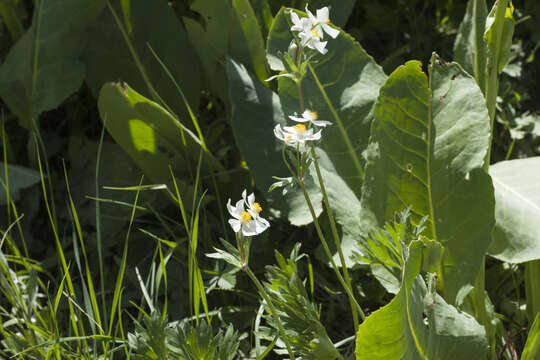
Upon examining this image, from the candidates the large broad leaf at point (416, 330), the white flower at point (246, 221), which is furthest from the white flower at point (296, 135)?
the large broad leaf at point (416, 330)

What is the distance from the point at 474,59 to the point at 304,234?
71cm

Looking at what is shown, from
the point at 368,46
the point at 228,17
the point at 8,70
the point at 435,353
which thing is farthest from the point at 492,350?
the point at 8,70

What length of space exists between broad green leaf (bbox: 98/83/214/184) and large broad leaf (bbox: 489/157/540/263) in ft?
2.60

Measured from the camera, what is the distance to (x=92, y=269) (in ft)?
5.90

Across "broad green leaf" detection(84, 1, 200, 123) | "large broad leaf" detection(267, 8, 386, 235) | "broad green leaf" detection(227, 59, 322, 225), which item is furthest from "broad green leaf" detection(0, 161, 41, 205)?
"large broad leaf" detection(267, 8, 386, 235)

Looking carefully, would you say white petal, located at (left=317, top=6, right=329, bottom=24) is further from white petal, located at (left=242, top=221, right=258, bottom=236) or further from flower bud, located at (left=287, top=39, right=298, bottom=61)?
white petal, located at (left=242, top=221, right=258, bottom=236)

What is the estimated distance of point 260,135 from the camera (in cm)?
169

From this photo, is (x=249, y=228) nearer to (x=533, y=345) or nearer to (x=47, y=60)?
(x=533, y=345)

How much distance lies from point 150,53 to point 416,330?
3.96ft

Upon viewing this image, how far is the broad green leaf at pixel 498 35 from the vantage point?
1.37 metres

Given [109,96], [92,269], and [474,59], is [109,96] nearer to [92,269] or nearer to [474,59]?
[92,269]

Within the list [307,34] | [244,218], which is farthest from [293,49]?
[244,218]

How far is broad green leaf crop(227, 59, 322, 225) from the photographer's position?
1.66m

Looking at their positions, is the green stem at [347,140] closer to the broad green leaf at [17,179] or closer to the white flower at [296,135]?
the white flower at [296,135]
